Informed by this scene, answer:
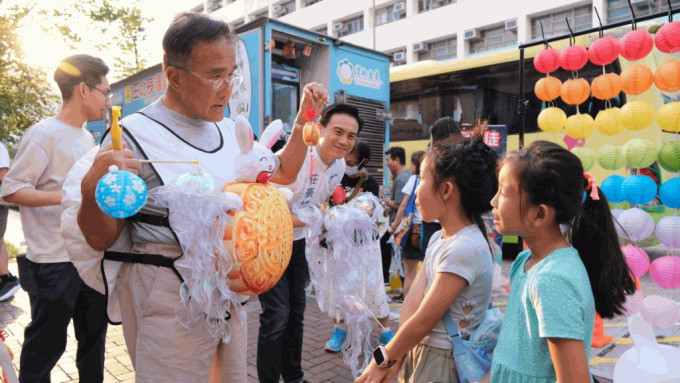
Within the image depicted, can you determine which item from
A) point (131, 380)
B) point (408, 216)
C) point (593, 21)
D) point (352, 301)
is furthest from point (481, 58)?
point (593, 21)

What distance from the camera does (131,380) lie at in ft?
11.3

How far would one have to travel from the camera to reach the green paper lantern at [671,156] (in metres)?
3.82

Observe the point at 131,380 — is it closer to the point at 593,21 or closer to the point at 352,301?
the point at 352,301

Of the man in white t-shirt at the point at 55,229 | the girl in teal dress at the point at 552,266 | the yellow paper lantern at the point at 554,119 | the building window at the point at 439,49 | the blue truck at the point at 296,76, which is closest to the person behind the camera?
the girl in teal dress at the point at 552,266

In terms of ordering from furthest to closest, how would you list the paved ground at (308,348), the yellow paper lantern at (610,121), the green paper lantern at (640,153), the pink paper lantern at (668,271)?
the yellow paper lantern at (610,121), the green paper lantern at (640,153), the pink paper lantern at (668,271), the paved ground at (308,348)

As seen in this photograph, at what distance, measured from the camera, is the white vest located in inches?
58.9

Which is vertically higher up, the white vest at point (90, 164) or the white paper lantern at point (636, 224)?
the white vest at point (90, 164)

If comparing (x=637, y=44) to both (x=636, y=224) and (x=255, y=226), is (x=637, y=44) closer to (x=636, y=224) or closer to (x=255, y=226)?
(x=636, y=224)

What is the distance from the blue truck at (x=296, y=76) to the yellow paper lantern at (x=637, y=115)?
3.59 meters

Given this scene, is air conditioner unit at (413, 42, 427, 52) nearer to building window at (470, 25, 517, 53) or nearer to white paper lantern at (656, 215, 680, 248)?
building window at (470, 25, 517, 53)

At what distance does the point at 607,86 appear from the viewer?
14.9ft

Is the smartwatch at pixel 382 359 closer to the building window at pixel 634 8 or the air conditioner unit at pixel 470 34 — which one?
the building window at pixel 634 8

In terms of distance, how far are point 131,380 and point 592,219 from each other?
3286 mm

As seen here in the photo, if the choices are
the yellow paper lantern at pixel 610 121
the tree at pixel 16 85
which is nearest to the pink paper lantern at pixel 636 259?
the yellow paper lantern at pixel 610 121
